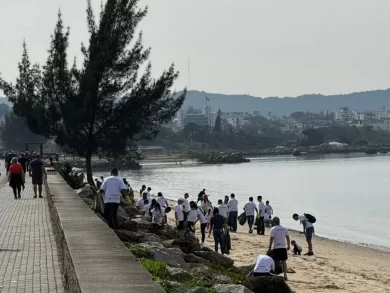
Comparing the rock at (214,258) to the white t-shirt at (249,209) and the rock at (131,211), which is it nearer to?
the rock at (131,211)

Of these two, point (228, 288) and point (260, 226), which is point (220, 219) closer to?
point (260, 226)

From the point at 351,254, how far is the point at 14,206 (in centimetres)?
1318

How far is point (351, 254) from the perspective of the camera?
27.0 m

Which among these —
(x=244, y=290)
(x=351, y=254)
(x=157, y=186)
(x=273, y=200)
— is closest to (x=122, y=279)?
(x=244, y=290)

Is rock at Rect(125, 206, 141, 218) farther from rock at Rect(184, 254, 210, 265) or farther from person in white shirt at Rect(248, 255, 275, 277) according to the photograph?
person in white shirt at Rect(248, 255, 275, 277)

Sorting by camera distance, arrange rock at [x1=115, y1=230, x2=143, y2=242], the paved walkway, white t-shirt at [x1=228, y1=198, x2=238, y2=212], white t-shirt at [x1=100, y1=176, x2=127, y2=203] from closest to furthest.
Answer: the paved walkway
rock at [x1=115, y1=230, x2=143, y2=242]
white t-shirt at [x1=100, y1=176, x2=127, y2=203]
white t-shirt at [x1=228, y1=198, x2=238, y2=212]

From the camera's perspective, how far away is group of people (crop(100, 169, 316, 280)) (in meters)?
13.6

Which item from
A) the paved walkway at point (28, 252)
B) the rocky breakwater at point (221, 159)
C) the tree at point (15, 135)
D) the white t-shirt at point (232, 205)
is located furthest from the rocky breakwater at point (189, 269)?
the rocky breakwater at point (221, 159)

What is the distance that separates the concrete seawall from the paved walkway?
556 millimetres

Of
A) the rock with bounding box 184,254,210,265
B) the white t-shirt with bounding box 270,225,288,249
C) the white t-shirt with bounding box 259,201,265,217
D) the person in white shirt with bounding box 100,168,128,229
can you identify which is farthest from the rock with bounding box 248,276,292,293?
the white t-shirt with bounding box 259,201,265,217

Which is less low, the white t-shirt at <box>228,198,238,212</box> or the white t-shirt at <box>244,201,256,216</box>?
the white t-shirt at <box>228,198,238,212</box>

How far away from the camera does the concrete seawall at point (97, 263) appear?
6148mm

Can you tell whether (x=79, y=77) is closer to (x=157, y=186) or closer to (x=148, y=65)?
(x=148, y=65)

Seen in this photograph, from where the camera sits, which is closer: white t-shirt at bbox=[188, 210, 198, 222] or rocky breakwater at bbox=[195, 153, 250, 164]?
white t-shirt at bbox=[188, 210, 198, 222]
